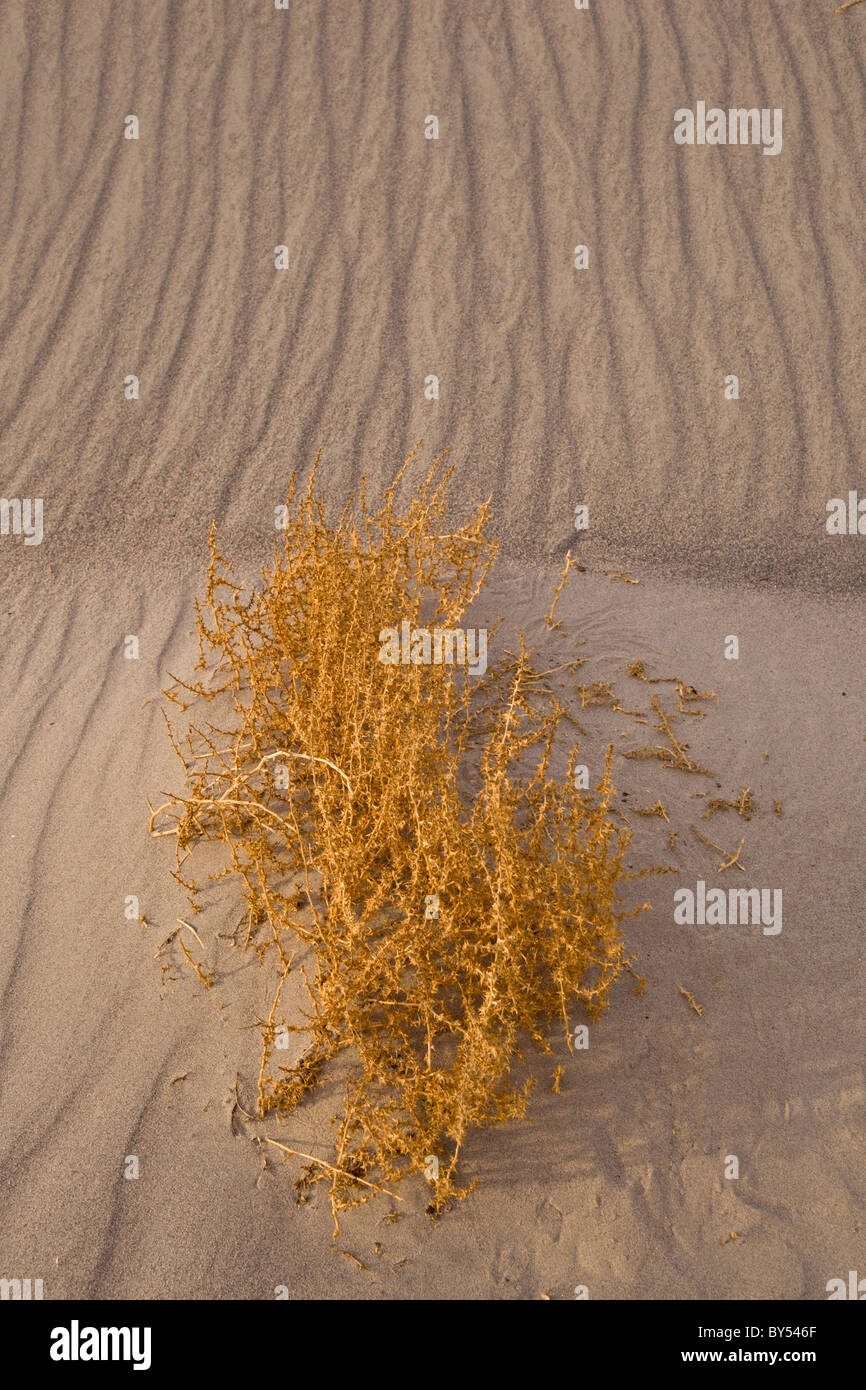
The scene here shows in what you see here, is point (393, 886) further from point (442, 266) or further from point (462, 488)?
point (442, 266)

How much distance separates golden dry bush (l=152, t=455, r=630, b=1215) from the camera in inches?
90.3

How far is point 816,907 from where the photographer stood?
9.43ft

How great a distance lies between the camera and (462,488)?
445 centimetres

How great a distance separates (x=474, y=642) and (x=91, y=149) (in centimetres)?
363

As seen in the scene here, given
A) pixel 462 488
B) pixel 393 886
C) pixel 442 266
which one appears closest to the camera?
pixel 393 886

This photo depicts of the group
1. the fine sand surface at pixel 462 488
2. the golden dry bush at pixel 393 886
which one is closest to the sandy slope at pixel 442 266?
the fine sand surface at pixel 462 488

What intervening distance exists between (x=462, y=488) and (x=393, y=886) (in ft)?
7.50

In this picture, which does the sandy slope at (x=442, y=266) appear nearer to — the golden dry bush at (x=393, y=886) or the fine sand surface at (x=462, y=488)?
the fine sand surface at (x=462, y=488)

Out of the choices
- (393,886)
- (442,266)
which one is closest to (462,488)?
(442,266)

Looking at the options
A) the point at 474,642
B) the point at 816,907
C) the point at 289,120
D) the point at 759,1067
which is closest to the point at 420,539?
the point at 474,642

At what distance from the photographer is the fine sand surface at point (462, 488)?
2299 millimetres

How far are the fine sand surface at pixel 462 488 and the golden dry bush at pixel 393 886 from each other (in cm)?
11

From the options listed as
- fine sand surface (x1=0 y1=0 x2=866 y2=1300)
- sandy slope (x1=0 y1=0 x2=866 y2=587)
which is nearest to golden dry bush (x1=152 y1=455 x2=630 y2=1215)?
fine sand surface (x1=0 y1=0 x2=866 y2=1300)

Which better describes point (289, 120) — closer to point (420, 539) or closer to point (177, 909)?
point (420, 539)
